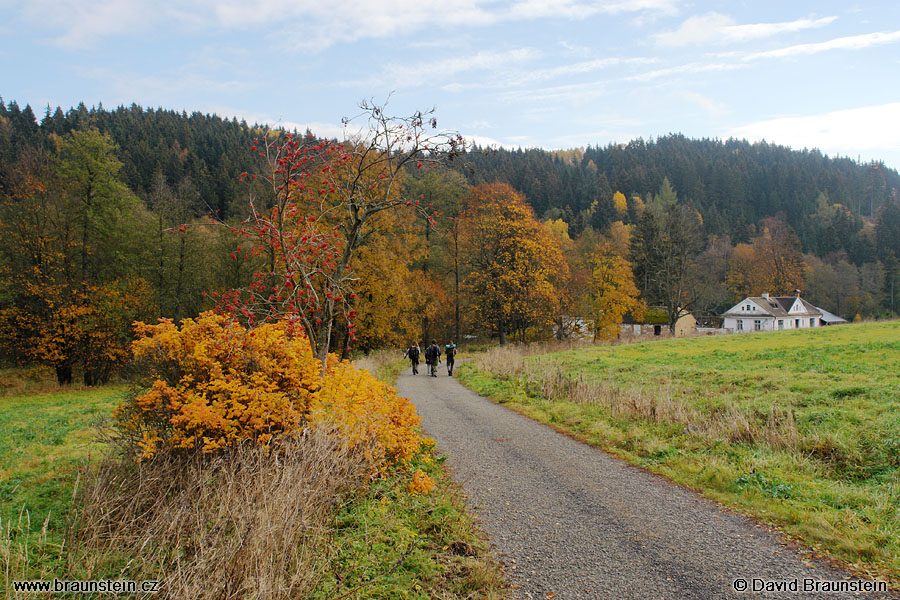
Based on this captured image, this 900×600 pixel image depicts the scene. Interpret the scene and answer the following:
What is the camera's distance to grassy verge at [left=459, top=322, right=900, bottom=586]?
536 cm

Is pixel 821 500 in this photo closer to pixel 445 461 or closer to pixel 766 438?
pixel 766 438

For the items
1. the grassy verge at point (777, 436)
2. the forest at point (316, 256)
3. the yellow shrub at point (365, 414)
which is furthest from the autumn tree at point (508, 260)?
the yellow shrub at point (365, 414)

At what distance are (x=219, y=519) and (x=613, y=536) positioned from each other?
3.84m

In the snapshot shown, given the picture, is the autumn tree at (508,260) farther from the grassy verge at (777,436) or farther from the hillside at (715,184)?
the hillside at (715,184)

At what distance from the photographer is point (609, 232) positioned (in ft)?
264

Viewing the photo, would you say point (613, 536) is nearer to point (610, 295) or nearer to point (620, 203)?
point (610, 295)

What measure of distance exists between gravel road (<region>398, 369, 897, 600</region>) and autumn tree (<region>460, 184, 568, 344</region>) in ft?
83.1

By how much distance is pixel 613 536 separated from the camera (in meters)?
5.17

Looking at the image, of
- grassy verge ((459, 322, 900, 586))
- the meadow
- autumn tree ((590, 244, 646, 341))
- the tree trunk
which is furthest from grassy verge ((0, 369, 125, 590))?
autumn tree ((590, 244, 646, 341))

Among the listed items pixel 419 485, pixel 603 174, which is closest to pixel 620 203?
pixel 603 174

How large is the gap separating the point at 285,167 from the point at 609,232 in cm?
7989

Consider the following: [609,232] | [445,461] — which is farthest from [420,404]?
[609,232]

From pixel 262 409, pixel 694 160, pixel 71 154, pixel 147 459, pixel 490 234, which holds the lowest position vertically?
pixel 147 459

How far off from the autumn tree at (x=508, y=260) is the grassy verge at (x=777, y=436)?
16189mm
